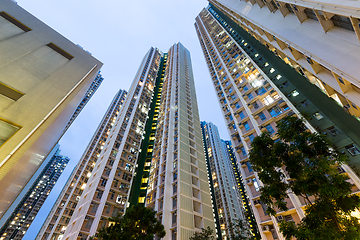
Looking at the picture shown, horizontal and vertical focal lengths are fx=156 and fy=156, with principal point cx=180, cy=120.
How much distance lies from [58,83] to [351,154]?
30.0 m

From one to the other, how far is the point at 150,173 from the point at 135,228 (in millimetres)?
26465

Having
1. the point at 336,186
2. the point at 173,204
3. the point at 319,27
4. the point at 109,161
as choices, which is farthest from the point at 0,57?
the point at 109,161

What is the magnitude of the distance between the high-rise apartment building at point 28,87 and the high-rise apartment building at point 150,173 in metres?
23.1

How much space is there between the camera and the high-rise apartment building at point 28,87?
9133mm

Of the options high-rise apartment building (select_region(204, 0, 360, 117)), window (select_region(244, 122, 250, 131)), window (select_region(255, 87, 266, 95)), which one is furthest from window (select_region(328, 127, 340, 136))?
window (select_region(255, 87, 266, 95))

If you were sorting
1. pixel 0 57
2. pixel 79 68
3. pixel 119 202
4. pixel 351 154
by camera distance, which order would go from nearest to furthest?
pixel 0 57 → pixel 79 68 → pixel 351 154 → pixel 119 202

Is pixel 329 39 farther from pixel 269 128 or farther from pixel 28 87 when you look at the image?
pixel 28 87

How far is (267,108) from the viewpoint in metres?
26.8

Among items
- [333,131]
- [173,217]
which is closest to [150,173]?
[173,217]

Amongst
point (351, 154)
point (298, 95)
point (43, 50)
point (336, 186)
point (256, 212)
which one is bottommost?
point (336, 186)

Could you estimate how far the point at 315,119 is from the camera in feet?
72.1

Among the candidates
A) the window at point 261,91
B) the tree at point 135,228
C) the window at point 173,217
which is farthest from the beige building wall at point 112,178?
the window at point 261,91

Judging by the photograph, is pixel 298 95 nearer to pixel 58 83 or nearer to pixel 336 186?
pixel 336 186

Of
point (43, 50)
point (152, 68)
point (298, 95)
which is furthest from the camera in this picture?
point (152, 68)
